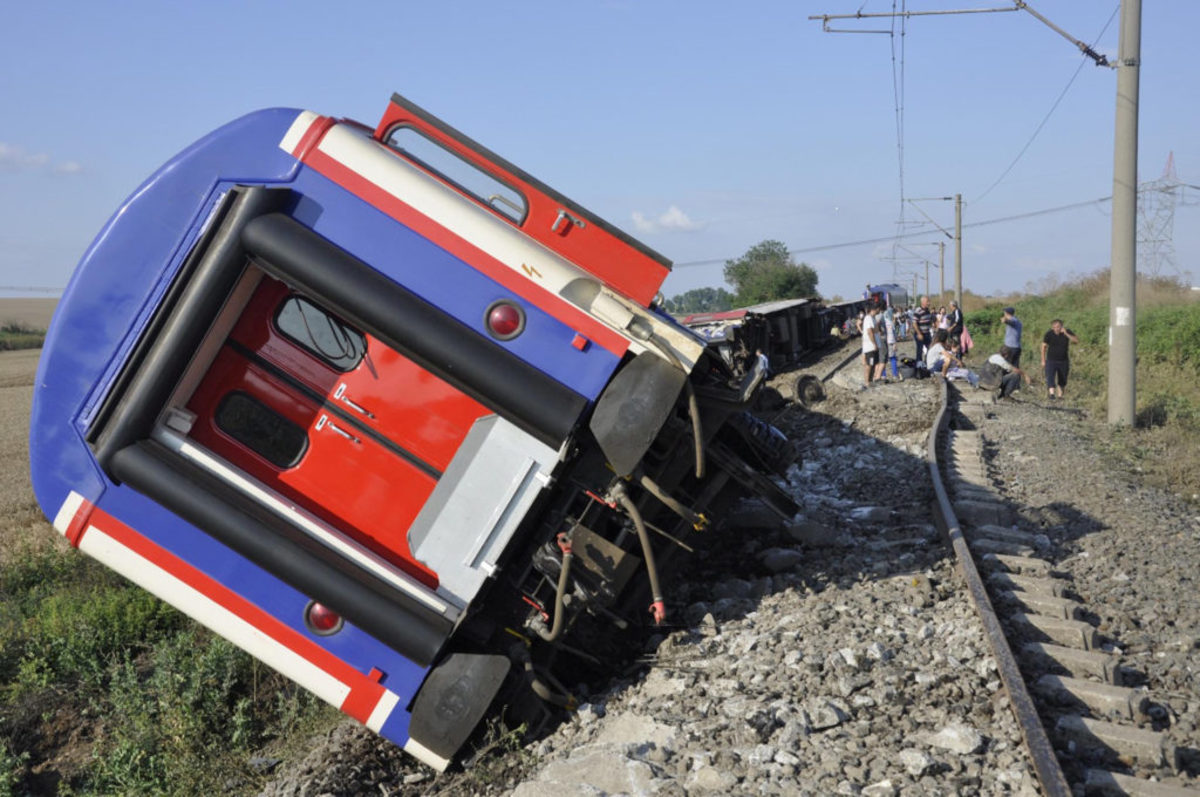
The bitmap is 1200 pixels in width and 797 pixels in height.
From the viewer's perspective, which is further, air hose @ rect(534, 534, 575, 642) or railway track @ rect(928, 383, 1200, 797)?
air hose @ rect(534, 534, 575, 642)

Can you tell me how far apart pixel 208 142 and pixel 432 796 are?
3.39m

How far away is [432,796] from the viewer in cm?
488

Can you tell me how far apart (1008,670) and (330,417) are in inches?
135

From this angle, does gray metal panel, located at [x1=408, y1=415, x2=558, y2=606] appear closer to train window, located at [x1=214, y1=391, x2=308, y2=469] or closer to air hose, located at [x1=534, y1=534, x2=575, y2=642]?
air hose, located at [x1=534, y1=534, x2=575, y2=642]

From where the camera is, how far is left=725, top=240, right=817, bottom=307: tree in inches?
2985

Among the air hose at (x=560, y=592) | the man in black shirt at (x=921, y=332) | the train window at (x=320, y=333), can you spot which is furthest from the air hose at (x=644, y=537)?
the man in black shirt at (x=921, y=332)

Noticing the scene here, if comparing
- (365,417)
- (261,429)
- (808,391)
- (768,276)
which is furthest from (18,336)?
(365,417)

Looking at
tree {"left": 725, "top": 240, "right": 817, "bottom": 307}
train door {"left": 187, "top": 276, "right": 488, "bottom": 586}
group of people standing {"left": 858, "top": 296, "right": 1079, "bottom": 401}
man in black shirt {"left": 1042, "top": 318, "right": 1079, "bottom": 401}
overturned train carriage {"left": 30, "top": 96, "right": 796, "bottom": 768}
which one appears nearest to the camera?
overturned train carriage {"left": 30, "top": 96, "right": 796, "bottom": 768}

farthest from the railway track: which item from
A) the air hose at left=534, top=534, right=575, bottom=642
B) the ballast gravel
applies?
the air hose at left=534, top=534, right=575, bottom=642

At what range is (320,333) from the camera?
17.9 ft

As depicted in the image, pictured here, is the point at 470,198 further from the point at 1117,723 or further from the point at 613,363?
the point at 1117,723

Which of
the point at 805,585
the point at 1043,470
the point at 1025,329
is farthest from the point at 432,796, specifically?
the point at 1025,329

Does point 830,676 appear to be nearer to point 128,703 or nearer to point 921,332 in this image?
point 128,703

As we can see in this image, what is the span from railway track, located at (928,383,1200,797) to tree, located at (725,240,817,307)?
62488 millimetres
